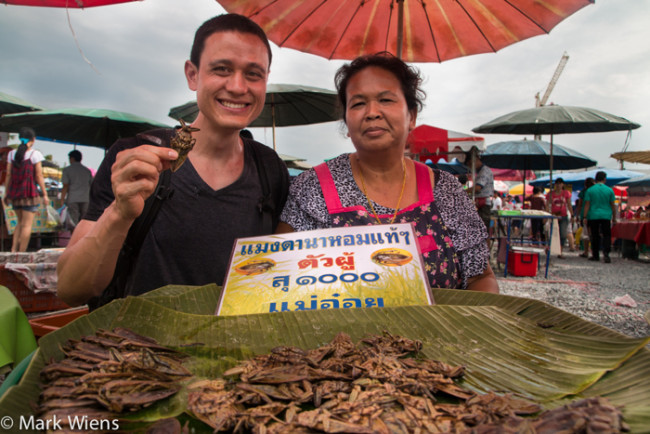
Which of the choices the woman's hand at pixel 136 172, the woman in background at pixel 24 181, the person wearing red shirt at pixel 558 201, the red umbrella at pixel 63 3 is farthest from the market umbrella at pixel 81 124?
the person wearing red shirt at pixel 558 201

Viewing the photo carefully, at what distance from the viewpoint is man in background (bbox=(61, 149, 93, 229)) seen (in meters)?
7.84

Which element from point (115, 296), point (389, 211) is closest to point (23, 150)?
point (115, 296)

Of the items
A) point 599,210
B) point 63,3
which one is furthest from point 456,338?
point 599,210

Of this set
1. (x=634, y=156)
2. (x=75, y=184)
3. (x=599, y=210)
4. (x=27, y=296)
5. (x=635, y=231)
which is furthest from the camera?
(x=634, y=156)

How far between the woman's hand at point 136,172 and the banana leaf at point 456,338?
0.94ft

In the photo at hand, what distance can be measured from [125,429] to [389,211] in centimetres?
147

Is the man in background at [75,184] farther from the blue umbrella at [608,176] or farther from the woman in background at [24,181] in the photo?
the blue umbrella at [608,176]

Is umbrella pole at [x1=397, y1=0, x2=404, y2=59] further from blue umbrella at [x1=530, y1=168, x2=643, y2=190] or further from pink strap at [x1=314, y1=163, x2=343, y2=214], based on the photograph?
blue umbrella at [x1=530, y1=168, x2=643, y2=190]

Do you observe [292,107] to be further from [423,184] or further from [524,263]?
[423,184]

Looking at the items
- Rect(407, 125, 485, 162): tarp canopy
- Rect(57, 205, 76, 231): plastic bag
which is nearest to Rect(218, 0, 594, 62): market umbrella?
Rect(407, 125, 485, 162): tarp canopy

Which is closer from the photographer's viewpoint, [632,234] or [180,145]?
[180,145]

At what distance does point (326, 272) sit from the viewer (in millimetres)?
1210

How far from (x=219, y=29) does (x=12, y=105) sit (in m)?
9.65

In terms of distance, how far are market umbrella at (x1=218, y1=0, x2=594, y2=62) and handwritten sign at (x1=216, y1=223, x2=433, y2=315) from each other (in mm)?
1762
